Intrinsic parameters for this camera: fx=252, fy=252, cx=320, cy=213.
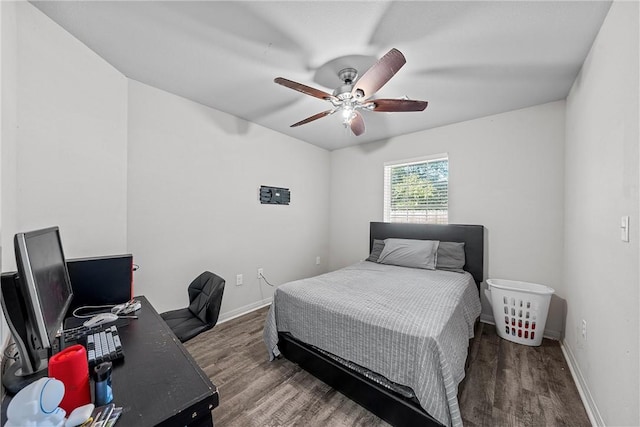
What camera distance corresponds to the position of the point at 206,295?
77.9 inches

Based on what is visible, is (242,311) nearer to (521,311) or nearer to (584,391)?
(521,311)

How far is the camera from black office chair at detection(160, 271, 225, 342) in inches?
70.5

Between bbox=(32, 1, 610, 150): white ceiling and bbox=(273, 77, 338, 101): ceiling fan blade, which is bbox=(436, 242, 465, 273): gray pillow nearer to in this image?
bbox=(32, 1, 610, 150): white ceiling

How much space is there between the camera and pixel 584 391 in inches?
66.7

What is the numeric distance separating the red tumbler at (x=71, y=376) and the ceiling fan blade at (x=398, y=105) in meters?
2.15

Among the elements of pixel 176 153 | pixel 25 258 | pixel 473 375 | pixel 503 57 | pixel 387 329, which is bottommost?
pixel 473 375

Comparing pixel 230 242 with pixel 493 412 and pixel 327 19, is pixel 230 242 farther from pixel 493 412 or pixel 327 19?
pixel 493 412

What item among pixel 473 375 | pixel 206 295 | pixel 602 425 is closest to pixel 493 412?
pixel 473 375

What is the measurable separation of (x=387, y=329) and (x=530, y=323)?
1.82m

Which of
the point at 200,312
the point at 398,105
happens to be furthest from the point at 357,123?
the point at 200,312

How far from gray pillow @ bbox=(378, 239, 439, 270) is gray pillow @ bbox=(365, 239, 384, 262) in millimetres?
129

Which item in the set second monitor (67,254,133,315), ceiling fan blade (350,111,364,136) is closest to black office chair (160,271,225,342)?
second monitor (67,254,133,315)

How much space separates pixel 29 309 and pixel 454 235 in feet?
11.3

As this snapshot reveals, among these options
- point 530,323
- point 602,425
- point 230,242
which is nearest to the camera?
point 602,425
